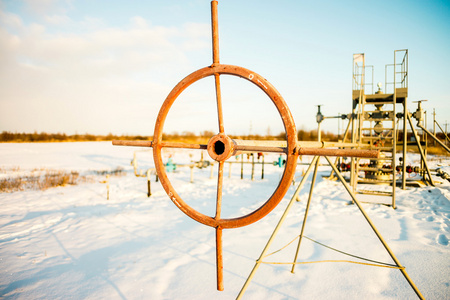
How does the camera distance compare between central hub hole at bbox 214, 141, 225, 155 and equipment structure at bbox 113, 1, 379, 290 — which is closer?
equipment structure at bbox 113, 1, 379, 290

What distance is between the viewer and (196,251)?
356cm

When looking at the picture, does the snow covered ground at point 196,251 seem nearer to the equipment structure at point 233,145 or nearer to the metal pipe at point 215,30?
the equipment structure at point 233,145

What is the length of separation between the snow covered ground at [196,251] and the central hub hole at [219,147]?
2.11 m

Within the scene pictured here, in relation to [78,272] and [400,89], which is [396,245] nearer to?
[78,272]

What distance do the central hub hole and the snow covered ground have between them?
82.9 inches

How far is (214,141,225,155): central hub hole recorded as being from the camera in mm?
1161

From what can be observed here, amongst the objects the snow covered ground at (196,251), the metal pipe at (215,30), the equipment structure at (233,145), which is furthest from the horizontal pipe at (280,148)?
the snow covered ground at (196,251)

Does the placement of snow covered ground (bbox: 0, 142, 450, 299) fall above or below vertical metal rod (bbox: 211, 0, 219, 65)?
below

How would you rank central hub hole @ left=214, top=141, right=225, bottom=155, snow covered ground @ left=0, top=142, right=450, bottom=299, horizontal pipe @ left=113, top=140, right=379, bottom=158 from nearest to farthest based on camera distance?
horizontal pipe @ left=113, top=140, right=379, bottom=158 → central hub hole @ left=214, top=141, right=225, bottom=155 → snow covered ground @ left=0, top=142, right=450, bottom=299

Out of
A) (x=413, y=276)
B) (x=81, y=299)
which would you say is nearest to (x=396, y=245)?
(x=413, y=276)

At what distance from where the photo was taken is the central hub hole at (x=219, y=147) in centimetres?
116

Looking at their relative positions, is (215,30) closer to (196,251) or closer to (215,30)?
(215,30)

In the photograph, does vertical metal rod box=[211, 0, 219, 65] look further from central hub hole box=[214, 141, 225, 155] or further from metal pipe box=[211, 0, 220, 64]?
central hub hole box=[214, 141, 225, 155]

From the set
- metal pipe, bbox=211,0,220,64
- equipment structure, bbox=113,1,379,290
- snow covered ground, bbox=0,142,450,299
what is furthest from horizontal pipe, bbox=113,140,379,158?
snow covered ground, bbox=0,142,450,299
